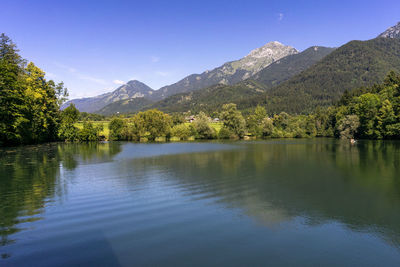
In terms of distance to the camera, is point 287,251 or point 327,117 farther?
point 327,117

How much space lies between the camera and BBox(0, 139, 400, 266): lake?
9.94 meters

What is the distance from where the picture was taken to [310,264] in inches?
371

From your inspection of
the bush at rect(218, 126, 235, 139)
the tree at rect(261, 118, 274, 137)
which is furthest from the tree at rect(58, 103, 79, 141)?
the tree at rect(261, 118, 274, 137)

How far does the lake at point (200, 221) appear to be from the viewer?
32.6ft

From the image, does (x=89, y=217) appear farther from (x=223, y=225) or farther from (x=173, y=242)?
(x=223, y=225)

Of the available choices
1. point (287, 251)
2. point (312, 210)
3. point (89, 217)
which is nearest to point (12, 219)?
point (89, 217)

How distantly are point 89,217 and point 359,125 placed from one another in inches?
3740

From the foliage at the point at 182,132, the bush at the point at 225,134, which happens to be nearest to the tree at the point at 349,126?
the bush at the point at 225,134

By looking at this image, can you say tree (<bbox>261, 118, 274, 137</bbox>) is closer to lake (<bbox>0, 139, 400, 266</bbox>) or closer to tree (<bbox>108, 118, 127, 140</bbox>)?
tree (<bbox>108, 118, 127, 140</bbox>)

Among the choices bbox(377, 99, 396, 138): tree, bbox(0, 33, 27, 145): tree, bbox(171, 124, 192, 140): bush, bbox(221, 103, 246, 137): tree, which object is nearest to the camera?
bbox(0, 33, 27, 145): tree

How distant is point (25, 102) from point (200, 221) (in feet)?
199

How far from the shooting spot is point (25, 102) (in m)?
58.8

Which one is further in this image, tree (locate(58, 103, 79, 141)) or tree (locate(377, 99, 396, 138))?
tree (locate(58, 103, 79, 141))

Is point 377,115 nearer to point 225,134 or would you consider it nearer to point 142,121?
point 225,134
